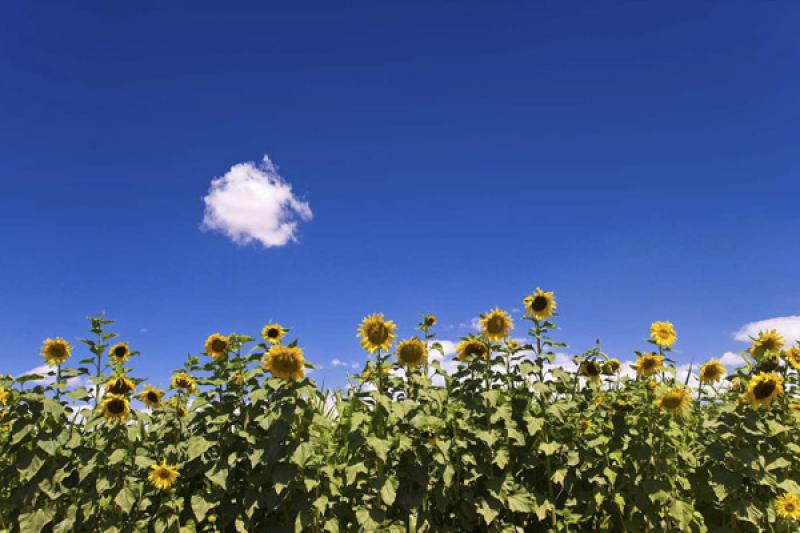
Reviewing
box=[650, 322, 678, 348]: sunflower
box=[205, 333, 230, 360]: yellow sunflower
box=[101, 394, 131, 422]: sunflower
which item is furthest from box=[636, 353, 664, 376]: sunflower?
box=[101, 394, 131, 422]: sunflower

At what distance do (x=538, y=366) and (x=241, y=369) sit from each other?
10.4 ft

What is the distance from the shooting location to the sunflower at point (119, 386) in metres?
6.01

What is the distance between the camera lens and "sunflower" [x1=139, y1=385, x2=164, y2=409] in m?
6.40

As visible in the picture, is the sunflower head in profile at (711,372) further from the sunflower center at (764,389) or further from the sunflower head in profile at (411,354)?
the sunflower head in profile at (411,354)

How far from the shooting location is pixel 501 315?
6332 millimetres

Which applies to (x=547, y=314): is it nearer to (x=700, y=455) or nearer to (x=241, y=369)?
(x=700, y=455)

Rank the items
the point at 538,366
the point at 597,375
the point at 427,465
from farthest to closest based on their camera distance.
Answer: the point at 597,375 < the point at 538,366 < the point at 427,465

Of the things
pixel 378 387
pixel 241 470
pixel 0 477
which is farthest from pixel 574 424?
pixel 0 477

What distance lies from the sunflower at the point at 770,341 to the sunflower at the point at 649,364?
1096 millimetres

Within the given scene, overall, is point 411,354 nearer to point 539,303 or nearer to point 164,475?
point 539,303

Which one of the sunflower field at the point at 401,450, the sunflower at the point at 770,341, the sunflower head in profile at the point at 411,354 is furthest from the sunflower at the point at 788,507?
the sunflower head in profile at the point at 411,354

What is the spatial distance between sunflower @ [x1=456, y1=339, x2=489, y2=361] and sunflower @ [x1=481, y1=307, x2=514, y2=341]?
0.15 m

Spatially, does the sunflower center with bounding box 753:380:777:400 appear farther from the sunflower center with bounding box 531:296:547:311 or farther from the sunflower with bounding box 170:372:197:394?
the sunflower with bounding box 170:372:197:394

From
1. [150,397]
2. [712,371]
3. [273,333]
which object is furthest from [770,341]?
[150,397]
